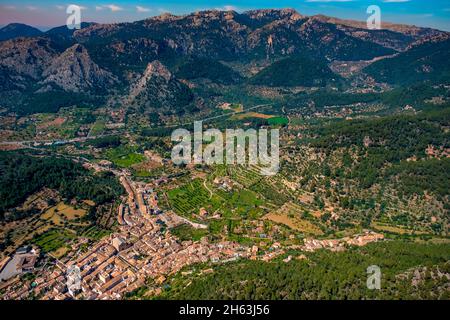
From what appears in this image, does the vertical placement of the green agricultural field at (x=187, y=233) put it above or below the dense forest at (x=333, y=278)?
below

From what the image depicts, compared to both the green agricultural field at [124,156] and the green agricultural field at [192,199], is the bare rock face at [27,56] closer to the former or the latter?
the green agricultural field at [124,156]

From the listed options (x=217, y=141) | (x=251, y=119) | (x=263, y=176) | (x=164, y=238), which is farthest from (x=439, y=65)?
(x=164, y=238)

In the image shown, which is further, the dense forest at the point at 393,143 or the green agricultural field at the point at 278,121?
the green agricultural field at the point at 278,121

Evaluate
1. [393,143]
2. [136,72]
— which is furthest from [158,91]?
[393,143]

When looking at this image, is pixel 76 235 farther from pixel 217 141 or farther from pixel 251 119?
pixel 251 119

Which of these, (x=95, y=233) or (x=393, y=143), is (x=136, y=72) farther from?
(x=95, y=233)

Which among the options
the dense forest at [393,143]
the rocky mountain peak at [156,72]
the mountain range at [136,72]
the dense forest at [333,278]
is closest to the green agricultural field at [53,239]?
the dense forest at [333,278]
